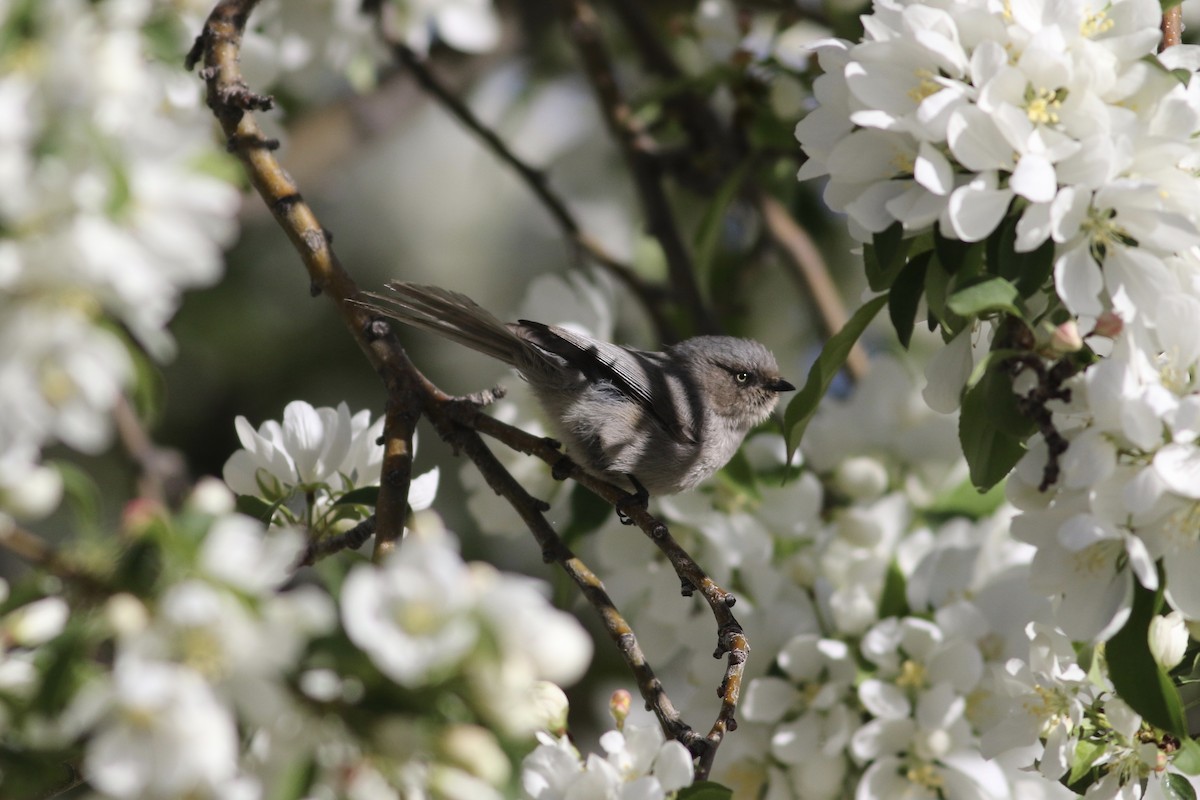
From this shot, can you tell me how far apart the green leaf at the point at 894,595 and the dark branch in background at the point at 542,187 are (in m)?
1.48

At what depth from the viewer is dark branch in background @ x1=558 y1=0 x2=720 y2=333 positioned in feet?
13.4

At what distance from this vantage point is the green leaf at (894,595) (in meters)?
2.85

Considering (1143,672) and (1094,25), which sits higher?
(1094,25)

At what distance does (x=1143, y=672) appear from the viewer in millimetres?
1803

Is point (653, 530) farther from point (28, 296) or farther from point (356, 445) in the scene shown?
point (28, 296)

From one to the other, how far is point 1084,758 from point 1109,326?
2.46ft

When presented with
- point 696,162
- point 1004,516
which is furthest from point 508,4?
point 1004,516

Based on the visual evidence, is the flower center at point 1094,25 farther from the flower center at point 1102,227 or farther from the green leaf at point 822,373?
the green leaf at point 822,373

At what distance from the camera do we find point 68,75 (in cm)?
149

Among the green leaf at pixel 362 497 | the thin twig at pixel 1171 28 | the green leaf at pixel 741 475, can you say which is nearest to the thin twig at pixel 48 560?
the green leaf at pixel 362 497

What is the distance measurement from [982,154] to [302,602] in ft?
3.95

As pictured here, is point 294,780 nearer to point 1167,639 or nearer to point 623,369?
point 1167,639

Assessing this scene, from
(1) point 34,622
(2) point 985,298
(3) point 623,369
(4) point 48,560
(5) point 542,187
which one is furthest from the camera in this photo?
(5) point 542,187

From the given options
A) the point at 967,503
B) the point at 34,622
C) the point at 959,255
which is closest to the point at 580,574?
the point at 959,255
